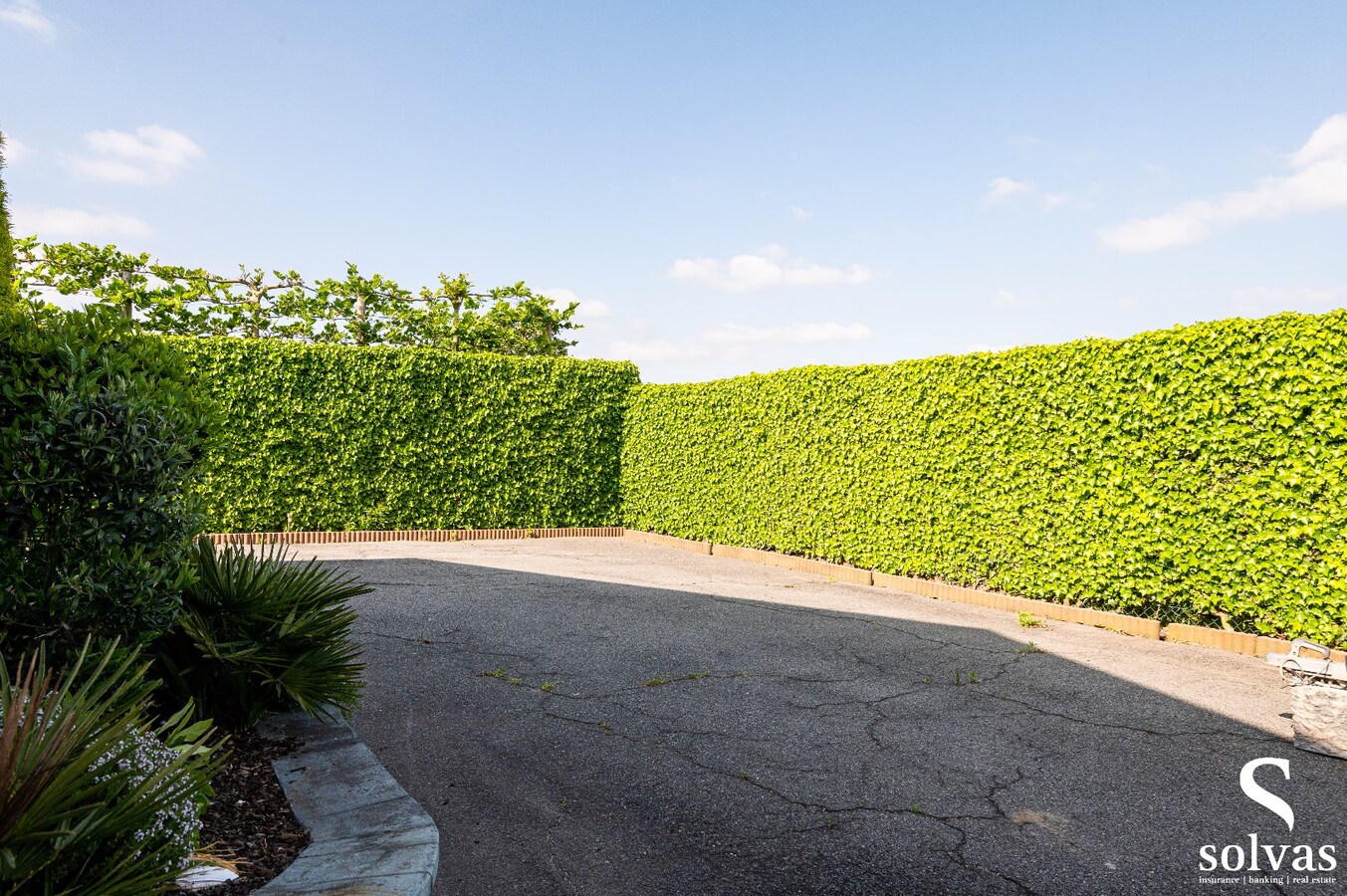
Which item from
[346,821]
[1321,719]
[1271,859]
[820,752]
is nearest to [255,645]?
[346,821]

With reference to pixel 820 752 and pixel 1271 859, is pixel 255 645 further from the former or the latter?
pixel 1271 859

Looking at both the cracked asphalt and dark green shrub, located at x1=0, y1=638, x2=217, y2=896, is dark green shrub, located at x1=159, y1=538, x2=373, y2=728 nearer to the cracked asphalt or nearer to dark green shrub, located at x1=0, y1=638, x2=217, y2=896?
the cracked asphalt

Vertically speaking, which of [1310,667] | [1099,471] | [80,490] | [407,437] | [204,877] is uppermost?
[407,437]

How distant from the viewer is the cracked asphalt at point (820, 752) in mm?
3123

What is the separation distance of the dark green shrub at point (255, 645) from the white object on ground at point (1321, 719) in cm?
513

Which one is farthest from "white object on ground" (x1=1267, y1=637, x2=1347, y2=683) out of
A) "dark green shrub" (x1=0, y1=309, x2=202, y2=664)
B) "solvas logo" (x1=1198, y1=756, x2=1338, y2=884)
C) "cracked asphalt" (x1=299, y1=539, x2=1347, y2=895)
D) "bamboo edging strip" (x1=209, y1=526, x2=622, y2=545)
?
"bamboo edging strip" (x1=209, y1=526, x2=622, y2=545)

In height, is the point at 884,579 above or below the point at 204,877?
below

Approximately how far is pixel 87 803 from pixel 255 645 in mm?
1677

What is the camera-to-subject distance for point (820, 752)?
4.36 metres

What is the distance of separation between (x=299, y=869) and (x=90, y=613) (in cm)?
141

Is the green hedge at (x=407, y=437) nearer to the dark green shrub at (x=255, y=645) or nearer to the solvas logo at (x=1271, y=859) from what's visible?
the dark green shrub at (x=255, y=645)

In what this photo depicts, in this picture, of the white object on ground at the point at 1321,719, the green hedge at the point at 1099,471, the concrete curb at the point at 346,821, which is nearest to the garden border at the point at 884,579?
the green hedge at the point at 1099,471

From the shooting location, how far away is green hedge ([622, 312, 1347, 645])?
662 cm

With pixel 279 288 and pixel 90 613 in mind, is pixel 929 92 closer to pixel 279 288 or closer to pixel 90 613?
pixel 90 613
